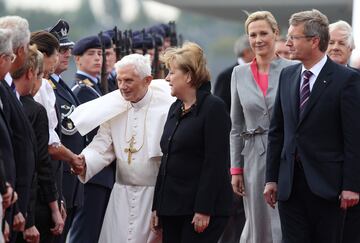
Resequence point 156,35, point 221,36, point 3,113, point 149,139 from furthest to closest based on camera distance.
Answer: point 221,36
point 156,35
point 149,139
point 3,113

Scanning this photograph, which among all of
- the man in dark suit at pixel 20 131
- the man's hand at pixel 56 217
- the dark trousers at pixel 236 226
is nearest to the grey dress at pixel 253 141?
the man's hand at pixel 56 217

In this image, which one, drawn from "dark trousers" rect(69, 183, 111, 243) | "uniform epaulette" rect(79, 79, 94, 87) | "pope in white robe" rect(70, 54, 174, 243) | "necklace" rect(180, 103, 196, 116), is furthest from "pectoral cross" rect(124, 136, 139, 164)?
"uniform epaulette" rect(79, 79, 94, 87)

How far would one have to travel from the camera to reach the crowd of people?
8.14 m

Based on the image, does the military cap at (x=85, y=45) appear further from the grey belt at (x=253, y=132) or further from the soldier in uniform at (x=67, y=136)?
the grey belt at (x=253, y=132)

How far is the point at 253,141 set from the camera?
970cm

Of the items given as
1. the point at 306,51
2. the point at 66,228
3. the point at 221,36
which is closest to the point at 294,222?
the point at 306,51

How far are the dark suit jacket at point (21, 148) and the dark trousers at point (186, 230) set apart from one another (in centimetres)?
126

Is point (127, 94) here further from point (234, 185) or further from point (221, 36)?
point (221, 36)

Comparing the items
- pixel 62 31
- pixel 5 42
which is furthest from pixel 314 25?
pixel 5 42

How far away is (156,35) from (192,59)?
18.9 ft

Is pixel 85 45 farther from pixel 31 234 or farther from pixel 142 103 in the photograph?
pixel 31 234

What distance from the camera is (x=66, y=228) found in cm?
993

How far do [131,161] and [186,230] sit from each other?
968mm

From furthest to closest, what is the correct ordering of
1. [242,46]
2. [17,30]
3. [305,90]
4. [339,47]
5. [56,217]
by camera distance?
[242,46] → [339,47] → [305,90] → [56,217] → [17,30]
